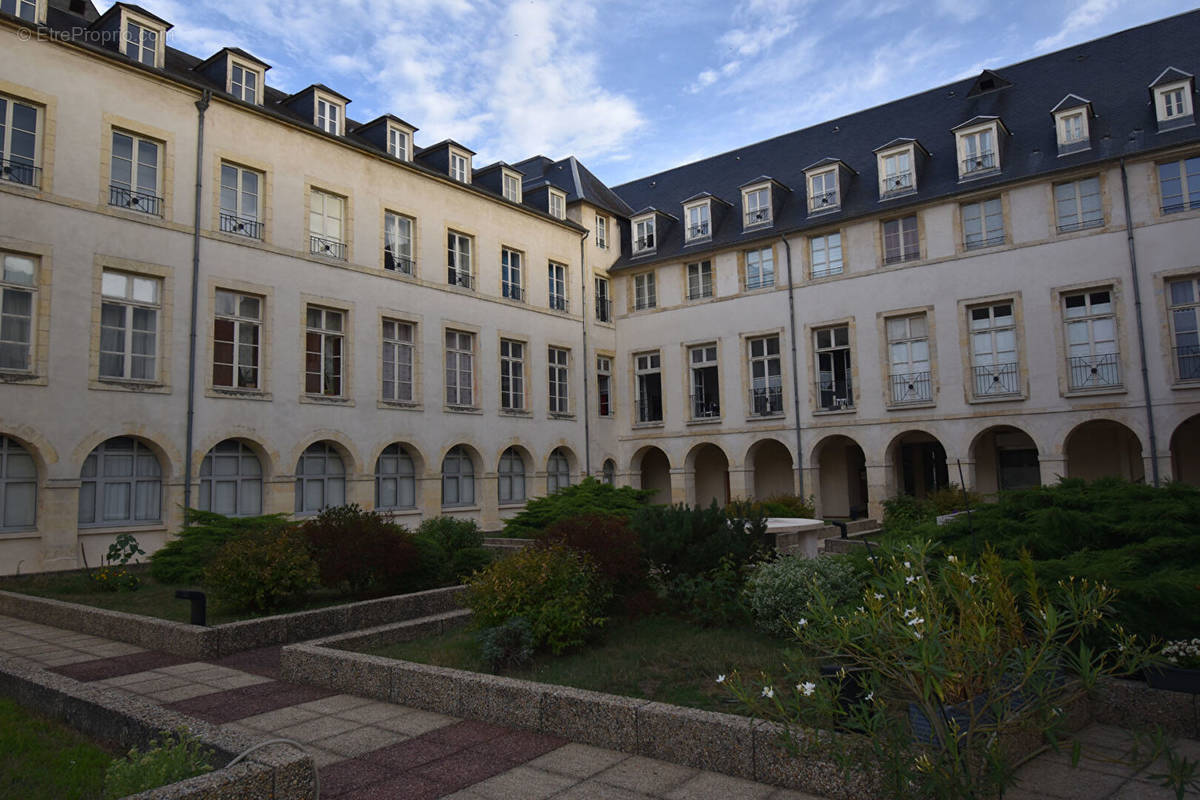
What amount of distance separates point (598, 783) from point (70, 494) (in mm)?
15210

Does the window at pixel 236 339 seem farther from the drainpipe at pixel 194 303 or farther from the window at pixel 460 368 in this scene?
the window at pixel 460 368

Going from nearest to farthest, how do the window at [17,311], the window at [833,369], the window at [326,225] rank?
the window at [17,311]
the window at [326,225]
the window at [833,369]

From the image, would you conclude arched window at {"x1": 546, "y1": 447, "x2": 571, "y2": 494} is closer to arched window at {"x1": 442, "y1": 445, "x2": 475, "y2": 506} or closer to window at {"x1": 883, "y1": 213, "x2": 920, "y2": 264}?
arched window at {"x1": 442, "y1": 445, "x2": 475, "y2": 506}

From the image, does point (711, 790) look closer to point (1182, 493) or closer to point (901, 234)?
point (1182, 493)

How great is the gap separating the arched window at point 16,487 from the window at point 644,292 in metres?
19.6

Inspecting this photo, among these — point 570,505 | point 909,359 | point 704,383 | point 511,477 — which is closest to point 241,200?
point 570,505

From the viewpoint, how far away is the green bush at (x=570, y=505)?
52.1 feet

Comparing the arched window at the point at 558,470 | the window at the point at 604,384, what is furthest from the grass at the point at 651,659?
the window at the point at 604,384

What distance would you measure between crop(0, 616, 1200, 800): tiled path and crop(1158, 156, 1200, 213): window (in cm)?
1985

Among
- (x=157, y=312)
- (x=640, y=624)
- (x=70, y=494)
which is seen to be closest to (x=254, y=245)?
(x=157, y=312)

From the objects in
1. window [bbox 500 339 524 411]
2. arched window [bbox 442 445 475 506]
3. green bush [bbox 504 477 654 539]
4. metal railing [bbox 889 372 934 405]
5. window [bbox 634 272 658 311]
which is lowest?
green bush [bbox 504 477 654 539]

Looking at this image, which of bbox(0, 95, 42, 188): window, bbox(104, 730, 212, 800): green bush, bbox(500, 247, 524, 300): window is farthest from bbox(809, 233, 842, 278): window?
bbox(104, 730, 212, 800): green bush

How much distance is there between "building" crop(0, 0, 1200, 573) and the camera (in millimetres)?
16578

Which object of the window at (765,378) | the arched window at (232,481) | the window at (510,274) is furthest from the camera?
the window at (765,378)
